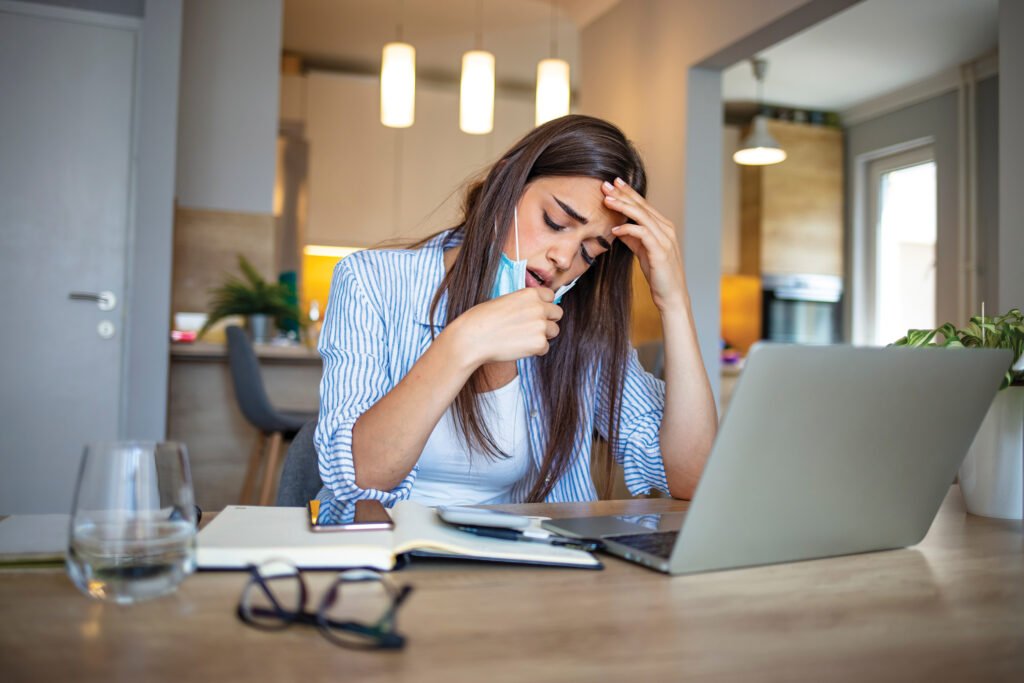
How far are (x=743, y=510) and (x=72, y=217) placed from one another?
3.24 meters

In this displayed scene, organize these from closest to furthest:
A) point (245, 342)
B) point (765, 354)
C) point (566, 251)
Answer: point (765, 354) → point (566, 251) → point (245, 342)

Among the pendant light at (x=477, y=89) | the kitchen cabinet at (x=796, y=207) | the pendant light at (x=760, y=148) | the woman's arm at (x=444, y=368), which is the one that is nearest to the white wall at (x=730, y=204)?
the kitchen cabinet at (x=796, y=207)

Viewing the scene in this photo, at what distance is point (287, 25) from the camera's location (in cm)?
551

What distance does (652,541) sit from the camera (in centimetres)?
81

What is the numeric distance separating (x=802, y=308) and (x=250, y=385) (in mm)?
4306

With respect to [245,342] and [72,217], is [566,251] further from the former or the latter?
[72,217]

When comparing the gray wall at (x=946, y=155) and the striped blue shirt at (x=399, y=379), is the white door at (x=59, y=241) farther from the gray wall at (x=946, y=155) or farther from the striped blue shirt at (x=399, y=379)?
the gray wall at (x=946, y=155)

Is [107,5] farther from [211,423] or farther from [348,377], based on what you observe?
[348,377]

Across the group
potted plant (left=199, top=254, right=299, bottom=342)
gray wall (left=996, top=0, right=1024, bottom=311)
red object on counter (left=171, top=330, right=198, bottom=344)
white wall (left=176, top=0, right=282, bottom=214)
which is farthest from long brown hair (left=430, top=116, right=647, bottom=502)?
white wall (left=176, top=0, right=282, bottom=214)

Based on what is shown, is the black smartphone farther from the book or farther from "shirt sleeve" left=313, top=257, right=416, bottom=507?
"shirt sleeve" left=313, top=257, right=416, bottom=507

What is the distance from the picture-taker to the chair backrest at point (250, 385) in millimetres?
3037

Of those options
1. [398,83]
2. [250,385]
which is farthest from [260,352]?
[398,83]

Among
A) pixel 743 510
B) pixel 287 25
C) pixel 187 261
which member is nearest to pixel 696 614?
pixel 743 510

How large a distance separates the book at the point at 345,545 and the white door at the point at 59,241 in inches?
111
